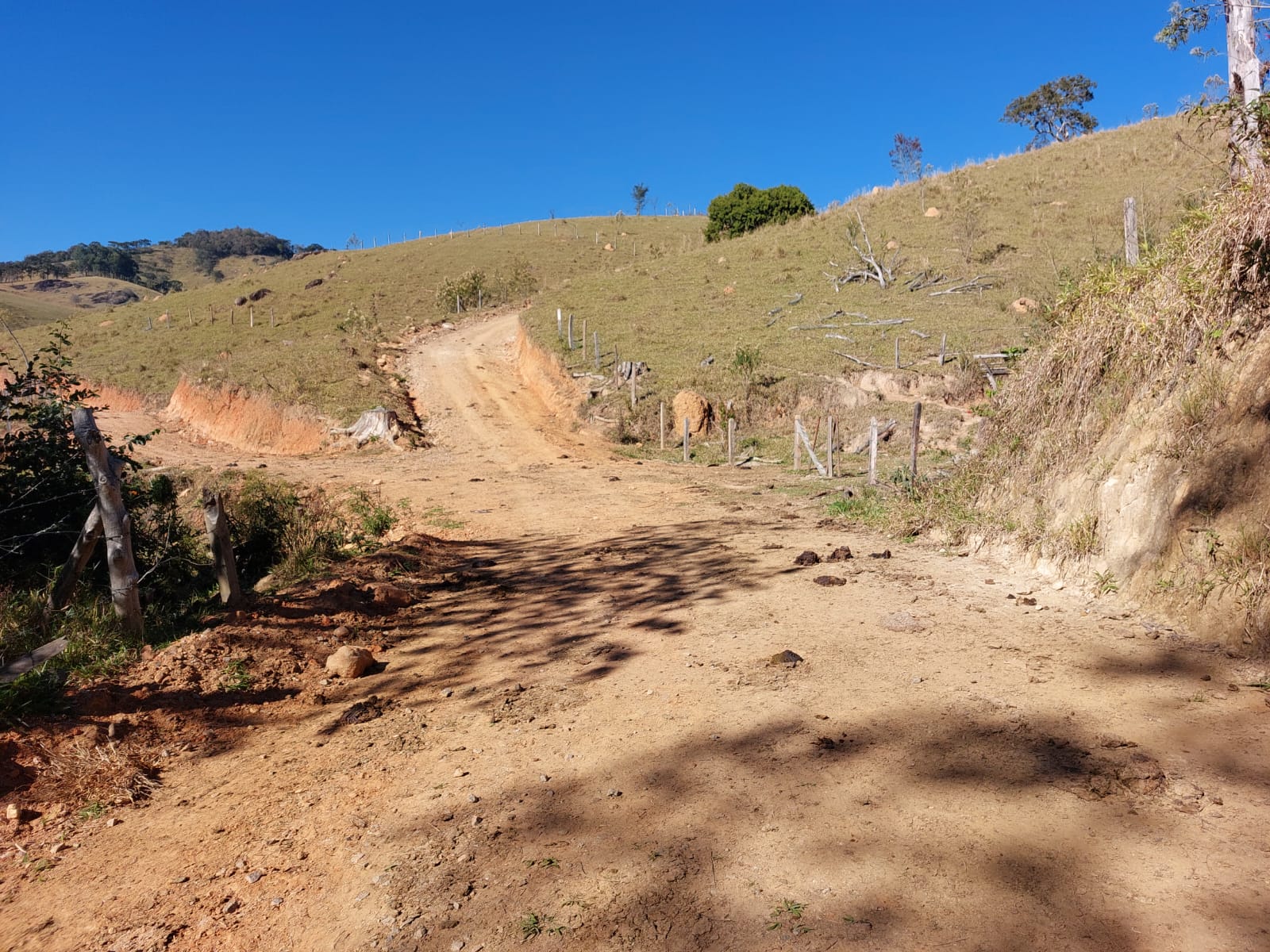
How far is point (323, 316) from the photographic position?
125ft

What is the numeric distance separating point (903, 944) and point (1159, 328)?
Answer: 542 centimetres

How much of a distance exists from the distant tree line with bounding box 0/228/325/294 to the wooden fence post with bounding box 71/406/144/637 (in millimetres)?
84001

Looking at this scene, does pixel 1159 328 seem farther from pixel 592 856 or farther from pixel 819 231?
pixel 819 231

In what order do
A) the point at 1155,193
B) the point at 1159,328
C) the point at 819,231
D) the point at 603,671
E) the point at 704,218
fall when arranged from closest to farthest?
the point at 603,671 < the point at 1159,328 < the point at 1155,193 < the point at 819,231 < the point at 704,218

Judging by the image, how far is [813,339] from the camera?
2306 cm

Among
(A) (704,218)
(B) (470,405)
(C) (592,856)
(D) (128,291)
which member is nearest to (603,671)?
(C) (592,856)

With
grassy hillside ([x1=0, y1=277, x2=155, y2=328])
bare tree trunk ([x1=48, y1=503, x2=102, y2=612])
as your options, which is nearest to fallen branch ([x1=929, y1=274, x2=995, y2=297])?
bare tree trunk ([x1=48, y1=503, x2=102, y2=612])

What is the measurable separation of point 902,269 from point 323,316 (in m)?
27.7

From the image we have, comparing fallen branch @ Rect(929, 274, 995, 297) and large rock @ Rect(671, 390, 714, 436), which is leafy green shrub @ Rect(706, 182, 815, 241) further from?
large rock @ Rect(671, 390, 714, 436)

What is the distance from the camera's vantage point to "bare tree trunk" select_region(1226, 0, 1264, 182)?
5812 millimetres

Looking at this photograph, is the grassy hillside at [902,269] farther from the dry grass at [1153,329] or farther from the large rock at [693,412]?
the dry grass at [1153,329]

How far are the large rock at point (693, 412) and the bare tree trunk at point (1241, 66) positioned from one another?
42.1 feet

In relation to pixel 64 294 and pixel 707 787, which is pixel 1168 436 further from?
pixel 64 294

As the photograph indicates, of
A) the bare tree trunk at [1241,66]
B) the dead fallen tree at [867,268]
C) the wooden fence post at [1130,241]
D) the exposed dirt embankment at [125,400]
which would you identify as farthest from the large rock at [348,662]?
the dead fallen tree at [867,268]
